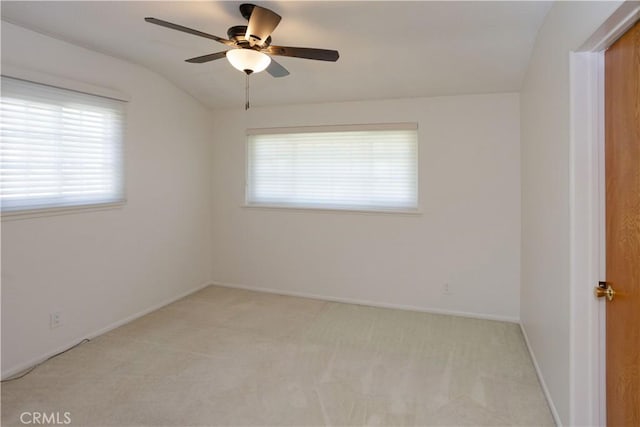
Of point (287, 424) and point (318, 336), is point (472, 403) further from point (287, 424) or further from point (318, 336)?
point (318, 336)

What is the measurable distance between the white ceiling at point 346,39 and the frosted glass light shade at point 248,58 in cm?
42

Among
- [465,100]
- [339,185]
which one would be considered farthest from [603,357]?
[339,185]

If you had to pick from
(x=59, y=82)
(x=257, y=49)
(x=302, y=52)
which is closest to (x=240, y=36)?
(x=257, y=49)

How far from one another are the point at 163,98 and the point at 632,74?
3672 millimetres

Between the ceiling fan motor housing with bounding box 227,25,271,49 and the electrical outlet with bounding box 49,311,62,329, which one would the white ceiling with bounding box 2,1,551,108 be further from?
the electrical outlet with bounding box 49,311,62,329

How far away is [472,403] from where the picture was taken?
2209 mm

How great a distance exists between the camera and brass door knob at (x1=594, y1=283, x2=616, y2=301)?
62.0 inches

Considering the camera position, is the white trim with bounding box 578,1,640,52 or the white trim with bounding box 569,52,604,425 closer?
the white trim with bounding box 578,1,640,52

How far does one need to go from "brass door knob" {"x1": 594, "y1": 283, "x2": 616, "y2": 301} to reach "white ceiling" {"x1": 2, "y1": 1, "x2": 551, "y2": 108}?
1614mm

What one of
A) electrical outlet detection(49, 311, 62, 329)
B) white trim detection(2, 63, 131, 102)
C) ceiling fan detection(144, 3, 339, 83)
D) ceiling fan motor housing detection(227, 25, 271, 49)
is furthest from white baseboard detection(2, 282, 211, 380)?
ceiling fan motor housing detection(227, 25, 271, 49)

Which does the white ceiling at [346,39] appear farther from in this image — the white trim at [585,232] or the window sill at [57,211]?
the window sill at [57,211]

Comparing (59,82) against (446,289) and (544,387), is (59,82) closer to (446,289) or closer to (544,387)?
(446,289)

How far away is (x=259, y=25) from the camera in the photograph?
1964 mm

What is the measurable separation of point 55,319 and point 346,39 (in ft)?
9.86
